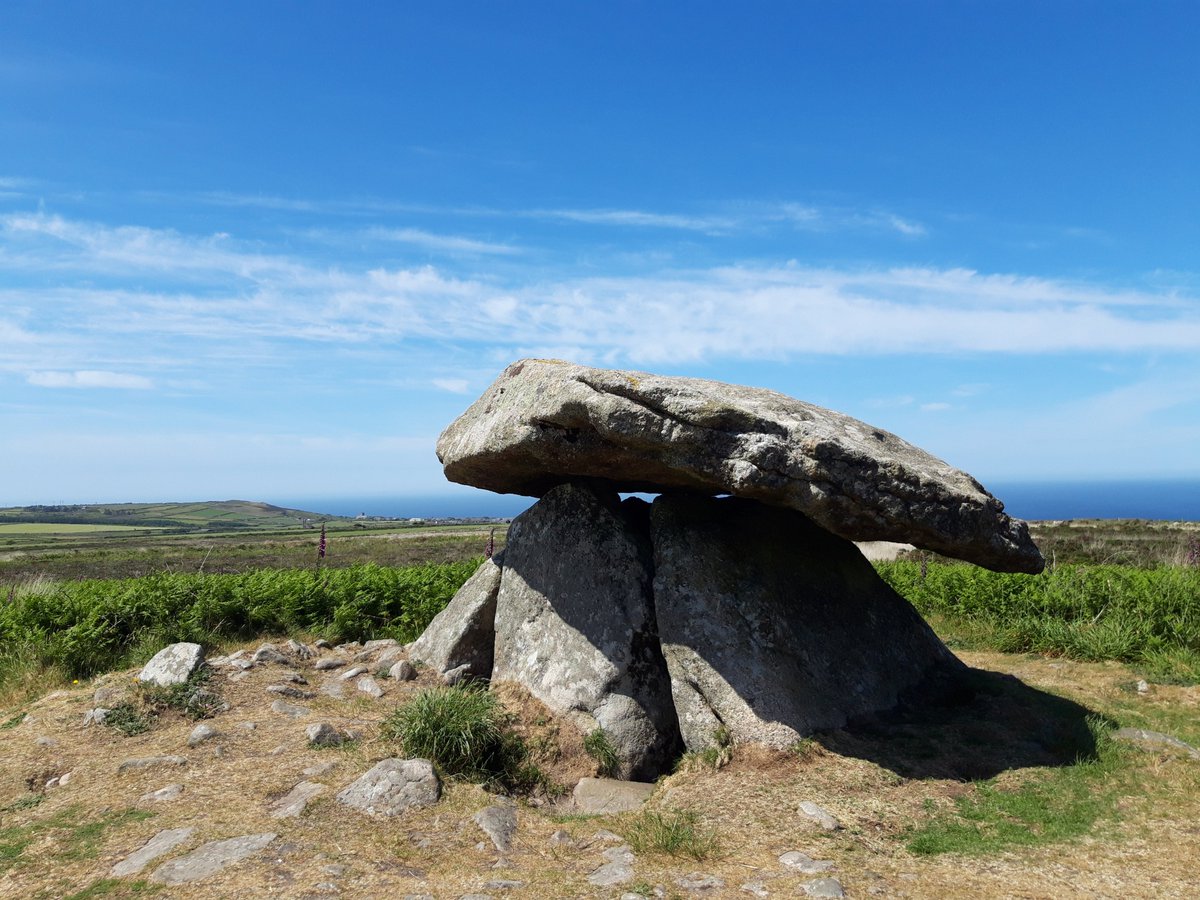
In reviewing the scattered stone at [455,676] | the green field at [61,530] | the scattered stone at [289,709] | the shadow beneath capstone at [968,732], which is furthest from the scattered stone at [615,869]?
the green field at [61,530]

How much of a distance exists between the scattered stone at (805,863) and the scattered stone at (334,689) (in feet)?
18.4

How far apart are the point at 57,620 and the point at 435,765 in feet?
23.8

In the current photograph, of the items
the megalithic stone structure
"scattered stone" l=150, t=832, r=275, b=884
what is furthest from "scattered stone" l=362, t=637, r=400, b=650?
"scattered stone" l=150, t=832, r=275, b=884

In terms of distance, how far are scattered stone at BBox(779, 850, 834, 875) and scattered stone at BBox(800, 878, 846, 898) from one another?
0.58 ft

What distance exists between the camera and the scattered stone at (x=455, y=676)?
9.59 meters

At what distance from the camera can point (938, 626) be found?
1438 cm

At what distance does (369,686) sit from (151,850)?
12.6ft

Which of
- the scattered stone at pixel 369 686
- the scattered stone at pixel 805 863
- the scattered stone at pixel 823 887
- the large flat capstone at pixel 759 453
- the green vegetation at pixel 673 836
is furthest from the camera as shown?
the scattered stone at pixel 369 686

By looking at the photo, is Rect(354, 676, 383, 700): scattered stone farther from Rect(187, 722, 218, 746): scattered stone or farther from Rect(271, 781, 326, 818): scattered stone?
Rect(271, 781, 326, 818): scattered stone

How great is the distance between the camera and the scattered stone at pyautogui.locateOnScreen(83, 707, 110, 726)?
26.9ft

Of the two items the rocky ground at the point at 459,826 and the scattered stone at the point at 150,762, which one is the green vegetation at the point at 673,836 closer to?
the rocky ground at the point at 459,826

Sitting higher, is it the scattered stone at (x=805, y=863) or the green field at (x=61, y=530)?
the scattered stone at (x=805, y=863)

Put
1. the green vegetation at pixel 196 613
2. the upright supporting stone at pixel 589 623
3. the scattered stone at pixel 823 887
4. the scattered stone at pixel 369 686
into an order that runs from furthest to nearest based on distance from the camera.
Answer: the green vegetation at pixel 196 613 → the scattered stone at pixel 369 686 → the upright supporting stone at pixel 589 623 → the scattered stone at pixel 823 887

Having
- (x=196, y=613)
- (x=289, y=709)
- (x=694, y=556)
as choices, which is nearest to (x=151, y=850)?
(x=289, y=709)
